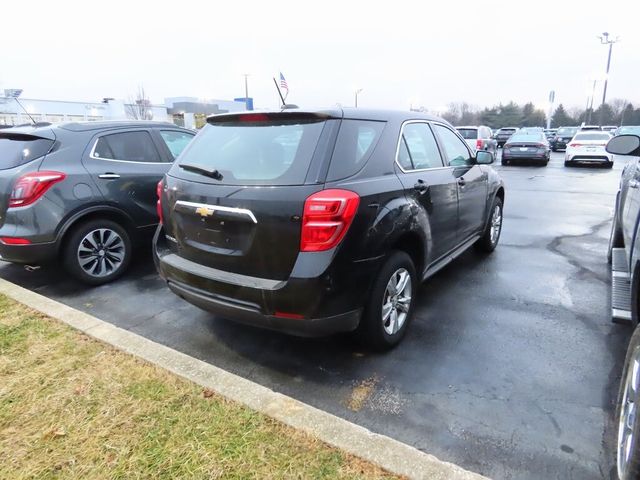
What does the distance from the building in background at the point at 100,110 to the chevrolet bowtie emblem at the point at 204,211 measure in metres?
34.9

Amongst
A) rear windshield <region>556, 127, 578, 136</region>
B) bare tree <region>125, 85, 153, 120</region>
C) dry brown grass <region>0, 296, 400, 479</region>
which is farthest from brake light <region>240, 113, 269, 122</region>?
bare tree <region>125, 85, 153, 120</region>

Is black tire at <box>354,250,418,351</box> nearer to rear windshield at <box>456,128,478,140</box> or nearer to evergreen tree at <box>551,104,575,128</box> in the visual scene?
rear windshield at <box>456,128,478,140</box>

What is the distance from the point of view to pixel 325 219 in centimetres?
254

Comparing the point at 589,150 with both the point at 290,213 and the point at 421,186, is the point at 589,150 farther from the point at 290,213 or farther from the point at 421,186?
the point at 290,213

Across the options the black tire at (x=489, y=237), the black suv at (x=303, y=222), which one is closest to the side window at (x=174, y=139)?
the black suv at (x=303, y=222)

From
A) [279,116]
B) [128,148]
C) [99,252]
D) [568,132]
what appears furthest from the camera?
[568,132]

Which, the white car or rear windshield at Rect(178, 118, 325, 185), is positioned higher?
rear windshield at Rect(178, 118, 325, 185)

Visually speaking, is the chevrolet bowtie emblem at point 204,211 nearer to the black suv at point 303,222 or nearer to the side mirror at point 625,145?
the black suv at point 303,222

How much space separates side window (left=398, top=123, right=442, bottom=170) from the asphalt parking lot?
1317 mm

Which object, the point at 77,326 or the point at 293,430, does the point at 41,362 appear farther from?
the point at 293,430

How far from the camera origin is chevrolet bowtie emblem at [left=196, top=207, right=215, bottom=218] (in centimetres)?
284

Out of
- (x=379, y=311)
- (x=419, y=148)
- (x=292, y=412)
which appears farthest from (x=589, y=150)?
(x=292, y=412)

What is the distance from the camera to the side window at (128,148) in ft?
15.6

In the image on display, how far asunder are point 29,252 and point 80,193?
0.73m
